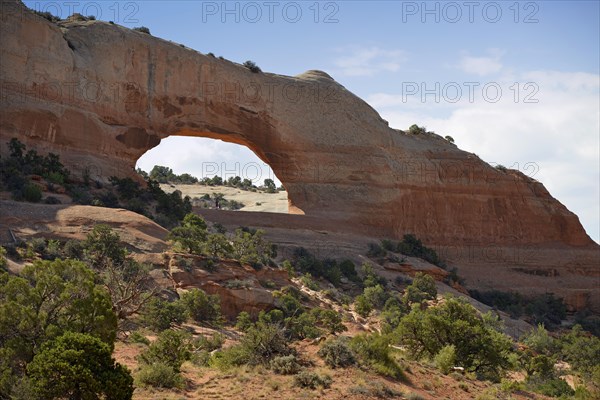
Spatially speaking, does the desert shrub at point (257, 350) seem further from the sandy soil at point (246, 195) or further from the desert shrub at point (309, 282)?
the sandy soil at point (246, 195)

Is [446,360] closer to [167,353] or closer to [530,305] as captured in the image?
[167,353]

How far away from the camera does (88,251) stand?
1051 inches

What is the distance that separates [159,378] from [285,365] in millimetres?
2784

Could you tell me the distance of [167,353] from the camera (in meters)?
17.9

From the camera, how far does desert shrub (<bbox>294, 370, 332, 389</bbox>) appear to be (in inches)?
640

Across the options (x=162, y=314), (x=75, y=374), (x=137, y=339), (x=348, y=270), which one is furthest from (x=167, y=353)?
(x=348, y=270)

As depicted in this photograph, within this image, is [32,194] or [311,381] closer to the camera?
[311,381]

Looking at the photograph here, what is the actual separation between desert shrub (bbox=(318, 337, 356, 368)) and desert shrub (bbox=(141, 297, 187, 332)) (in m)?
6.12

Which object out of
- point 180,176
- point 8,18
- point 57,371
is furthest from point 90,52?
point 180,176

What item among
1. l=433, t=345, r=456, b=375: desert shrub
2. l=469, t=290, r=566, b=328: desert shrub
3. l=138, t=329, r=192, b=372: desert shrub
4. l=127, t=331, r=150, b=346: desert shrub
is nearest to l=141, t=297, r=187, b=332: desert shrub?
l=127, t=331, r=150, b=346: desert shrub

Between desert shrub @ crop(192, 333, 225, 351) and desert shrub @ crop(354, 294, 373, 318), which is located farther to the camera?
desert shrub @ crop(354, 294, 373, 318)

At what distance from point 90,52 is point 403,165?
825 inches

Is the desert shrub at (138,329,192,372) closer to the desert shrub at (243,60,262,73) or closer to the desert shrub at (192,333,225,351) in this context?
the desert shrub at (192,333,225,351)

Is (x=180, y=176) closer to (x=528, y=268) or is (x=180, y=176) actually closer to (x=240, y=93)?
(x=240, y=93)
